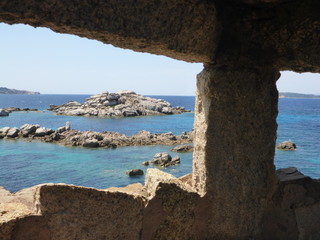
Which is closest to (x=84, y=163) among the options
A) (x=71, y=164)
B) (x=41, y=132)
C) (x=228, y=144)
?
(x=71, y=164)

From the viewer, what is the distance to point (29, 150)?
100ft

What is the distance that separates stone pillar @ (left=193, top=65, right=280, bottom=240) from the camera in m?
4.32

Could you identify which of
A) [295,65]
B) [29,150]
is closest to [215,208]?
[295,65]

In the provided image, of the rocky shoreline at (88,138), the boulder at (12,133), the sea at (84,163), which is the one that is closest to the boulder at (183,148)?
the sea at (84,163)

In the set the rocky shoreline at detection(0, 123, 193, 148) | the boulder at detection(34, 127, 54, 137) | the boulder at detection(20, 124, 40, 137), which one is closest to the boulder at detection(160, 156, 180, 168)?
the rocky shoreline at detection(0, 123, 193, 148)

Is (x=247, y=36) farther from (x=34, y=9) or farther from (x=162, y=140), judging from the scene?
(x=162, y=140)

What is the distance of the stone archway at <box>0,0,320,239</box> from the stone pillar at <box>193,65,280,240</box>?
13mm

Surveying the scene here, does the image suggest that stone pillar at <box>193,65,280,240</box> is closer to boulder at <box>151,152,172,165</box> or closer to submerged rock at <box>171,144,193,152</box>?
boulder at <box>151,152,172,165</box>

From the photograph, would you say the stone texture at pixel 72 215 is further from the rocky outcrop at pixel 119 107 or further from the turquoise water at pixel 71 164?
the rocky outcrop at pixel 119 107

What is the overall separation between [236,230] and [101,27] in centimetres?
312

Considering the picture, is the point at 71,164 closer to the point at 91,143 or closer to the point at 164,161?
the point at 91,143

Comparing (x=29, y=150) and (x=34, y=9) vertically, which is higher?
(x=34, y=9)

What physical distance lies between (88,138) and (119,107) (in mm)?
29260

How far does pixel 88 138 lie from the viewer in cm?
3278
